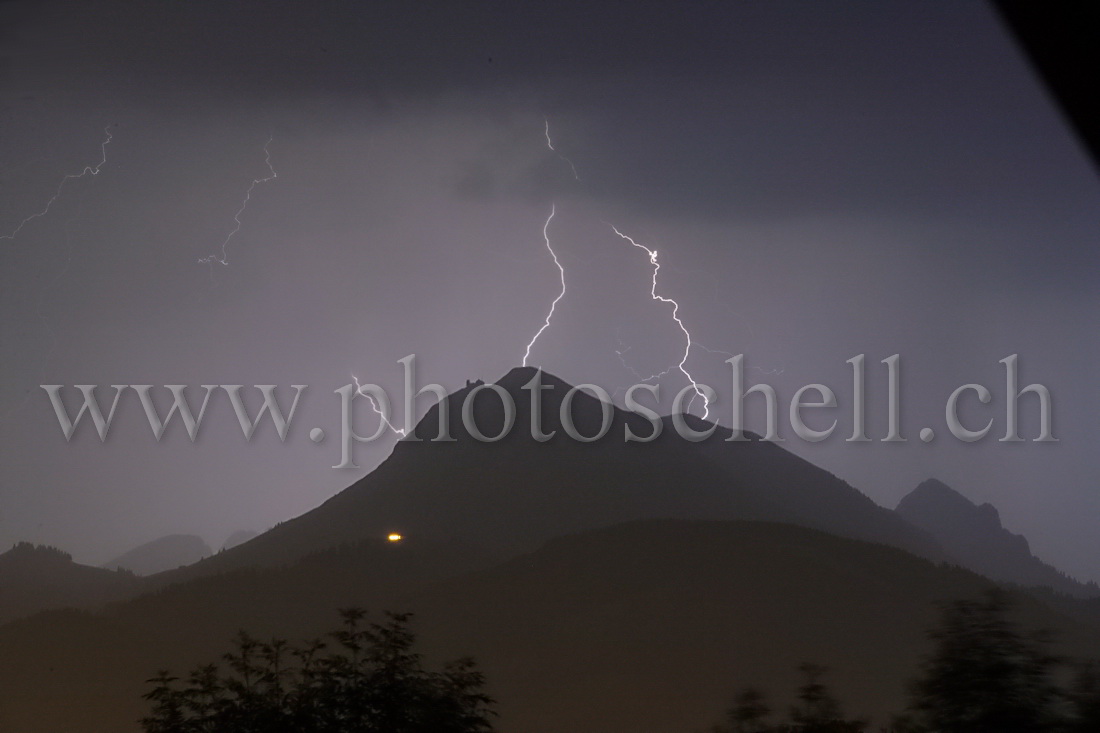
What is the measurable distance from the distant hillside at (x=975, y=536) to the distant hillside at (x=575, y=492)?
A: 2.83 ft

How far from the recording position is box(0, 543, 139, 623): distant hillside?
2081 cm

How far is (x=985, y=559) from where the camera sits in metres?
30.2

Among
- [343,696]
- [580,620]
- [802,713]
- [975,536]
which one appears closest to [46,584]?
[580,620]

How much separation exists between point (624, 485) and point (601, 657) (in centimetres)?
937

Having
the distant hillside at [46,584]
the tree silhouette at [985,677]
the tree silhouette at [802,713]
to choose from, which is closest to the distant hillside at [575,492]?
the distant hillside at [46,584]

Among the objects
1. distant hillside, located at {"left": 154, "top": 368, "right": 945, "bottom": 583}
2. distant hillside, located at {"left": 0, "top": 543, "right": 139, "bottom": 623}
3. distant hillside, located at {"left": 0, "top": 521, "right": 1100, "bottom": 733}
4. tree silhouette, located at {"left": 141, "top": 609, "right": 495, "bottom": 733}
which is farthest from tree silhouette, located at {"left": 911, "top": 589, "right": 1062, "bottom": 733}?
distant hillside, located at {"left": 154, "top": 368, "right": 945, "bottom": 583}

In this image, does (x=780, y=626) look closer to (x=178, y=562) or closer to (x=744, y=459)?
(x=744, y=459)

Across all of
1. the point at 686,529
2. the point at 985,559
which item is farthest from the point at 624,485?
the point at 985,559

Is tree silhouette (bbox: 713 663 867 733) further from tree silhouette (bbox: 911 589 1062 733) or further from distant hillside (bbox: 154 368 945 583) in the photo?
distant hillside (bbox: 154 368 945 583)

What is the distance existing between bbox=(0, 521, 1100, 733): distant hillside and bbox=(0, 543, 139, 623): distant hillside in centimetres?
43

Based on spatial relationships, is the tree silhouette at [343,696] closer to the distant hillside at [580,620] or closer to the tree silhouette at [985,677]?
the tree silhouette at [985,677]

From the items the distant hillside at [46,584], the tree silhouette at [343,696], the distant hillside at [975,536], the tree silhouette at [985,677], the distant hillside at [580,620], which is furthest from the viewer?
the distant hillside at [975,536]

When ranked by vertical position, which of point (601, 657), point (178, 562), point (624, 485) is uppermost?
point (624, 485)

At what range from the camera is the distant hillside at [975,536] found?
2411 cm
